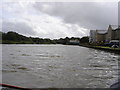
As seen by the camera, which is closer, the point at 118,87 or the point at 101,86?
the point at 118,87

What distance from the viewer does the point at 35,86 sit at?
7086mm

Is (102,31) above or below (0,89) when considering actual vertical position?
above

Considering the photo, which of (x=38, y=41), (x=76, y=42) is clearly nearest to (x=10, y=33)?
(x=38, y=41)

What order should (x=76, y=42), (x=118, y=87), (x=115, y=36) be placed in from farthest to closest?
(x=76, y=42), (x=115, y=36), (x=118, y=87)

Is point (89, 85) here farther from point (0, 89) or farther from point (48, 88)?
point (0, 89)

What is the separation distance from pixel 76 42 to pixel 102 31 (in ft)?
128

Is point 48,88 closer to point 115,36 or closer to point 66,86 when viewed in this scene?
point 66,86

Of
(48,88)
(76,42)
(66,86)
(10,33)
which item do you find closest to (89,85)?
(66,86)

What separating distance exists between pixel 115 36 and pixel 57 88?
6895 centimetres

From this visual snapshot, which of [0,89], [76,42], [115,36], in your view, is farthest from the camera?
[76,42]

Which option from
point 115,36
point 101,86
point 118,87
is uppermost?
point 115,36

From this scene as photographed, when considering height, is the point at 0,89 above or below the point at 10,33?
below

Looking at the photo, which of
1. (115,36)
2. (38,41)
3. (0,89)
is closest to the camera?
(0,89)

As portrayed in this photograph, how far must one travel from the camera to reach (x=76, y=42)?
129250 millimetres
